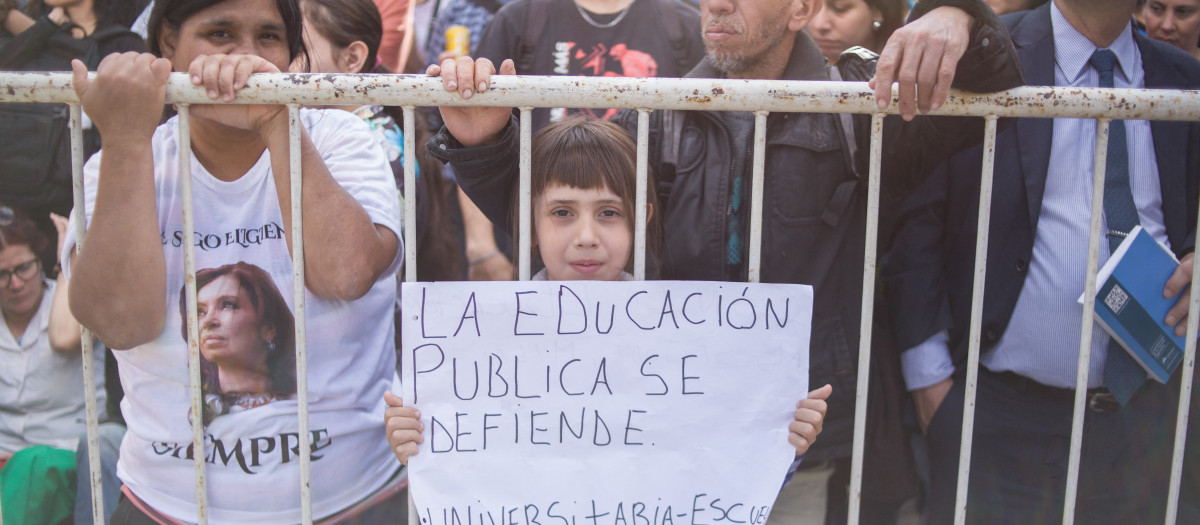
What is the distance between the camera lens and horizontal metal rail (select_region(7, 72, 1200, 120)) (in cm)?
158

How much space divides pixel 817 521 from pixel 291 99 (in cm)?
157

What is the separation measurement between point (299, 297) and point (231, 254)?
21cm

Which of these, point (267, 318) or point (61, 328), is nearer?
point (267, 318)

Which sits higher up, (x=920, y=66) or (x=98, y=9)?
(x=98, y=9)

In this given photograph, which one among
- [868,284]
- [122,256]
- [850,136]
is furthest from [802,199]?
[122,256]

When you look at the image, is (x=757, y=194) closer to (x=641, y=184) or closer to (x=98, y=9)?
(x=641, y=184)

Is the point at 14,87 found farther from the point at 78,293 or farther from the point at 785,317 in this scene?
the point at 785,317

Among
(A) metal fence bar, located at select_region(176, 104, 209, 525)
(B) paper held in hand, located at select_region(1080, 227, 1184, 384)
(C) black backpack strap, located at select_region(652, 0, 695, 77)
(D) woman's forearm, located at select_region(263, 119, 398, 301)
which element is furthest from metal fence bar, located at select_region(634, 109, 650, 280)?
(C) black backpack strap, located at select_region(652, 0, 695, 77)

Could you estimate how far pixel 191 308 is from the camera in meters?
1.64

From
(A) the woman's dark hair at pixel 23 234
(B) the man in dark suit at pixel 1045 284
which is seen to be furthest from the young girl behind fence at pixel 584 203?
(A) the woman's dark hair at pixel 23 234

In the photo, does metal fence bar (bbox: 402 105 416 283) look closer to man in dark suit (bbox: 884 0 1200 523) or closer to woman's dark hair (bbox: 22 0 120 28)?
man in dark suit (bbox: 884 0 1200 523)

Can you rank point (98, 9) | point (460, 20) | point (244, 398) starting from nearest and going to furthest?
1. point (244, 398)
2. point (98, 9)
3. point (460, 20)

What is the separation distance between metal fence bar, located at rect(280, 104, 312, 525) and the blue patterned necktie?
5.89 ft

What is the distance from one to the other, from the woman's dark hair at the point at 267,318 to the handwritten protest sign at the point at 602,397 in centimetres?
32
